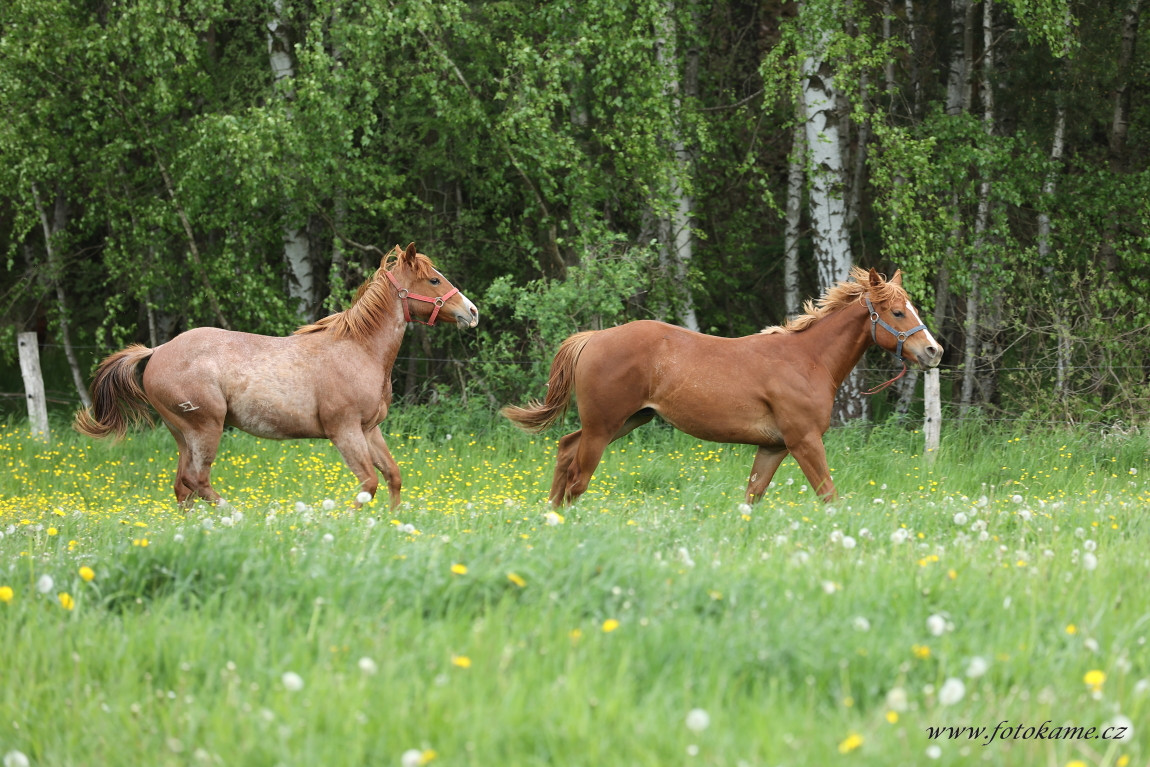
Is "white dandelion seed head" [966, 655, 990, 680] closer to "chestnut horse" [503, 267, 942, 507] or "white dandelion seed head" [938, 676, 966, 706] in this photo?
"white dandelion seed head" [938, 676, 966, 706]

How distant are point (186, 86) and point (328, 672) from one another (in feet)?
40.0

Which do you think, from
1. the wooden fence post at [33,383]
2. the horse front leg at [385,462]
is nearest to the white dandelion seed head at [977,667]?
the horse front leg at [385,462]

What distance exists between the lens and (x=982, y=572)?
457 centimetres

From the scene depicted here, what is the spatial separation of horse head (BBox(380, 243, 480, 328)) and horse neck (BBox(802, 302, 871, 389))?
271cm

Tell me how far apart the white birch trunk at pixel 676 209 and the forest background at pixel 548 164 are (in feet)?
0.20

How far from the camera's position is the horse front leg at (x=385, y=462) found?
799cm

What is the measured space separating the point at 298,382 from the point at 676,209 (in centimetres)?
679

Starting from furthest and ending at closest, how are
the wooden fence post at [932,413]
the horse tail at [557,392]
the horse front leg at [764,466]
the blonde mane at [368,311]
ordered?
the wooden fence post at [932,413]
the blonde mane at [368,311]
the horse tail at [557,392]
the horse front leg at [764,466]

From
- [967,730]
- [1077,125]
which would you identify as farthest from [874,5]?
[967,730]

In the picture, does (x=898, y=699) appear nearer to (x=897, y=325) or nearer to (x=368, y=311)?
(x=897, y=325)

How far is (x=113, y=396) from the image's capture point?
8.61 meters

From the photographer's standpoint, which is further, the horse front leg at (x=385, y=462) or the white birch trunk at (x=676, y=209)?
the white birch trunk at (x=676, y=209)

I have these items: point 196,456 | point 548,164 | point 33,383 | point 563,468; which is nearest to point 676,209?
point 548,164

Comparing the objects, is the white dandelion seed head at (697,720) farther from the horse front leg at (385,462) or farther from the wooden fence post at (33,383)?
the wooden fence post at (33,383)
